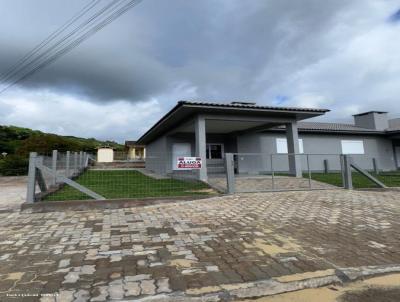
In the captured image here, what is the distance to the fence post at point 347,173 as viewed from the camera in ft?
37.0

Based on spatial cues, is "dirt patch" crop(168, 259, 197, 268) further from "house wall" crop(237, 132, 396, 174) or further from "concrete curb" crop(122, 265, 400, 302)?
"house wall" crop(237, 132, 396, 174)

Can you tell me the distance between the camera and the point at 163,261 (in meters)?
3.74

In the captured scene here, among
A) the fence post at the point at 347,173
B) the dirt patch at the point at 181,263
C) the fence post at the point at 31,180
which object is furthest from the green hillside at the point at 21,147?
the fence post at the point at 347,173

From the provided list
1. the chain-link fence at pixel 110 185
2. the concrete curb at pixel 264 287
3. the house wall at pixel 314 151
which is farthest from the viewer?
the house wall at pixel 314 151

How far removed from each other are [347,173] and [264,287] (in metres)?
9.83

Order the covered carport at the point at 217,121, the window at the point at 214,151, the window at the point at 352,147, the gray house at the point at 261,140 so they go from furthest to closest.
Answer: the window at the point at 352,147 → the window at the point at 214,151 → the gray house at the point at 261,140 → the covered carport at the point at 217,121

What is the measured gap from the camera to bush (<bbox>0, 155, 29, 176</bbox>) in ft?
71.8

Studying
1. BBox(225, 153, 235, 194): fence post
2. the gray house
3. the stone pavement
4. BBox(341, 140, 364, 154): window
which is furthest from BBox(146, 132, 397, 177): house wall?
BBox(225, 153, 235, 194): fence post

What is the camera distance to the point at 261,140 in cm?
1898

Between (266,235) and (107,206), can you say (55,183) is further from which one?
(266,235)

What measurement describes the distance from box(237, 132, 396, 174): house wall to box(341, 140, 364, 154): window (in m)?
0.30

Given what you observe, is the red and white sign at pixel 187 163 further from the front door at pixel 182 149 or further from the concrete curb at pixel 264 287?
the front door at pixel 182 149

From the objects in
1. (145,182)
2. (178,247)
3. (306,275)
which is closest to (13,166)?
(145,182)

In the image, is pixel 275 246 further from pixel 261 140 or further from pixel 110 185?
pixel 261 140
